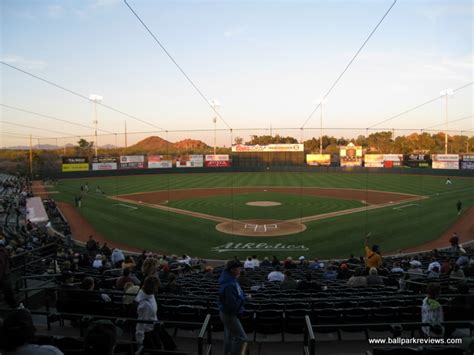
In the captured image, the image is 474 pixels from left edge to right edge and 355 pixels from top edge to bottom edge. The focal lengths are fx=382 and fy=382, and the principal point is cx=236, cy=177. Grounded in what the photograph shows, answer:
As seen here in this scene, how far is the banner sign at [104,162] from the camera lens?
4812cm

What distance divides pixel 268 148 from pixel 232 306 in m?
50.8

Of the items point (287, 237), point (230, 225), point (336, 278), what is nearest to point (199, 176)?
point (230, 225)

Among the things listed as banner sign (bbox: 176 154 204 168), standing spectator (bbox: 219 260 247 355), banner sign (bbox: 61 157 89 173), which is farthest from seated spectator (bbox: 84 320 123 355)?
banner sign (bbox: 176 154 204 168)

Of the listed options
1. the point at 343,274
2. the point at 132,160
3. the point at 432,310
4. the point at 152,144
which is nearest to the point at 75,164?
the point at 132,160

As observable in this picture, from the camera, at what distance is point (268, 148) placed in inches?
2168

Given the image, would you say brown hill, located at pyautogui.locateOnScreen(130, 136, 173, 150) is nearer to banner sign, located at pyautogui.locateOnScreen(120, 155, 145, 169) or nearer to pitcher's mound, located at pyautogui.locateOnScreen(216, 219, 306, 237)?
banner sign, located at pyautogui.locateOnScreen(120, 155, 145, 169)

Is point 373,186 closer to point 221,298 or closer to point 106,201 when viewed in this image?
point 106,201

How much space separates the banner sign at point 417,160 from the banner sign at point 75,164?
1554 inches

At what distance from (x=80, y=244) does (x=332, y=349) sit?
20.2 m

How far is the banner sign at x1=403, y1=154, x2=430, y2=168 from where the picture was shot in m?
46.7

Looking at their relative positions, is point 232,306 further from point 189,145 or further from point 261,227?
point 189,145

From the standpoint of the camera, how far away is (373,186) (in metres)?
48.1

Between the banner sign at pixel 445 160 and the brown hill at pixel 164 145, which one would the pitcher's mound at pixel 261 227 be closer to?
the brown hill at pixel 164 145

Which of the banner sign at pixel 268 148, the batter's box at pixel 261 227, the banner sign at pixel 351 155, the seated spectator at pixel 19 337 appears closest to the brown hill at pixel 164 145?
the banner sign at pixel 268 148
